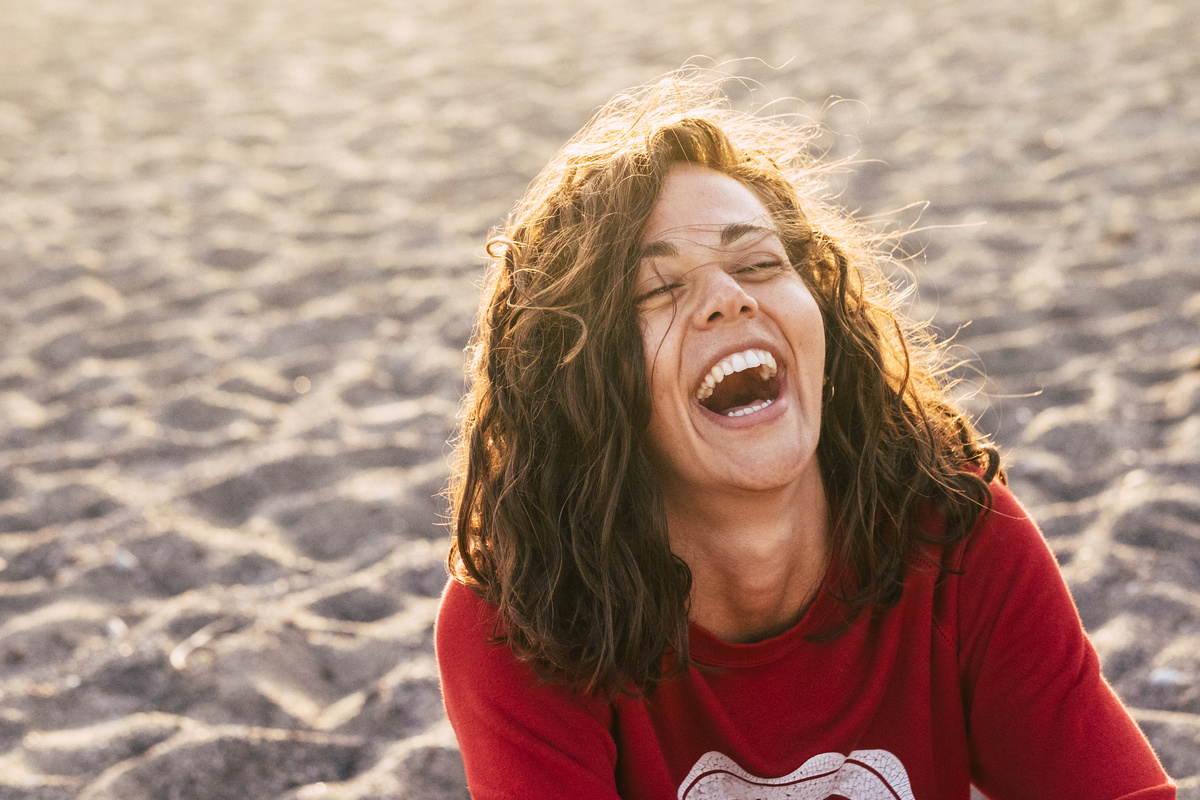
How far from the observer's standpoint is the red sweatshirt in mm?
1441

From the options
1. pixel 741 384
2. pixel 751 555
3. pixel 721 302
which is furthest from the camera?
pixel 741 384

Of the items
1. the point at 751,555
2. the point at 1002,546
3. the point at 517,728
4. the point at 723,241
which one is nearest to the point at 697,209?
the point at 723,241

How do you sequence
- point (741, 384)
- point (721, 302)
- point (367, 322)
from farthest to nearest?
point (367, 322) → point (741, 384) → point (721, 302)

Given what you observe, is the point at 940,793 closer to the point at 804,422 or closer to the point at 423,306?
the point at 804,422

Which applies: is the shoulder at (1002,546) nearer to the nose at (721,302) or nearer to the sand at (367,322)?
the nose at (721,302)

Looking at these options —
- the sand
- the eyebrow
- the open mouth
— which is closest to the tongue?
the open mouth

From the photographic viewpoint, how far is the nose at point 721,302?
1411mm

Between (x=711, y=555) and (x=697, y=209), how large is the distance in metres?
0.49

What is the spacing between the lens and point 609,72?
603cm

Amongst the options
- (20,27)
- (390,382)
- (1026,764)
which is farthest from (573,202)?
(20,27)

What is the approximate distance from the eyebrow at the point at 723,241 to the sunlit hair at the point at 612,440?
0.06 feet

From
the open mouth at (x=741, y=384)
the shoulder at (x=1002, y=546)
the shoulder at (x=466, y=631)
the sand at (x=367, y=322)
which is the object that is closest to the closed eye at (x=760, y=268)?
the open mouth at (x=741, y=384)

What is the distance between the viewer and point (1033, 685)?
58.0 inches

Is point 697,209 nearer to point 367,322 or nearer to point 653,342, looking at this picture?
point 653,342
